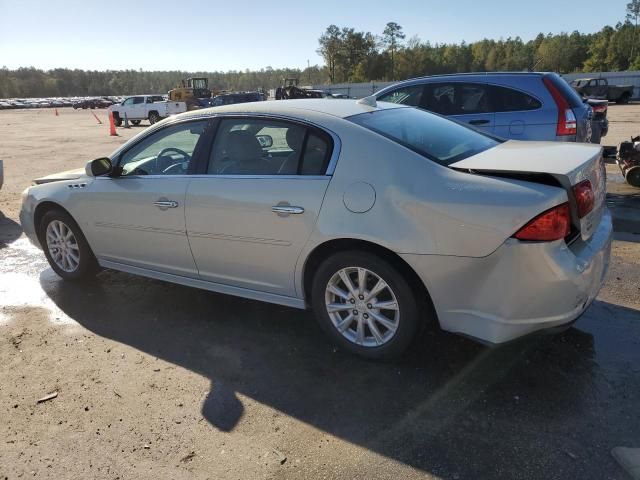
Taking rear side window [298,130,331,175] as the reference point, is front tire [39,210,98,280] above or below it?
below

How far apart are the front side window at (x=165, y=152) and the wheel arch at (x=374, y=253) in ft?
4.22

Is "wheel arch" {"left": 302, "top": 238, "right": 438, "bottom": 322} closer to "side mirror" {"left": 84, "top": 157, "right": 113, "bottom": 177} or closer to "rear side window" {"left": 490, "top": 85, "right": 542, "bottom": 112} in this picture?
"side mirror" {"left": 84, "top": 157, "right": 113, "bottom": 177}

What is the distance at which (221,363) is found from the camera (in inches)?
137

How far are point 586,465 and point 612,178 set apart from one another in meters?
8.14

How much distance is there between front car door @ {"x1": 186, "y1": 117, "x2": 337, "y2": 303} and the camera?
3354 mm

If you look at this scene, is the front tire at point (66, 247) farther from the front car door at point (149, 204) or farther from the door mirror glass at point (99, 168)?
the door mirror glass at point (99, 168)

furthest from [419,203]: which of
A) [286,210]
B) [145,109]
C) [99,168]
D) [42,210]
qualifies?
[145,109]

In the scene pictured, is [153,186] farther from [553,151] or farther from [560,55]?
[560,55]

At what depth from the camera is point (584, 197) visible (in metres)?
2.88

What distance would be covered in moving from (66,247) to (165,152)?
1.50m

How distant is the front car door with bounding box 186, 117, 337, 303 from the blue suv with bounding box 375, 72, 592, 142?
11.6ft

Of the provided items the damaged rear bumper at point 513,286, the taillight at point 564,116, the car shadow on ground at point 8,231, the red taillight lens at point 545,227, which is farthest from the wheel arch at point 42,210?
the taillight at point 564,116

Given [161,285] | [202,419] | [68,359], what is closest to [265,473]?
[202,419]

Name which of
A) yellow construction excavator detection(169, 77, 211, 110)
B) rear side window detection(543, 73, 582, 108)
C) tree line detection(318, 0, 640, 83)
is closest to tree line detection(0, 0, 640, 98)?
tree line detection(318, 0, 640, 83)
